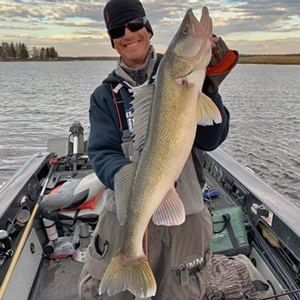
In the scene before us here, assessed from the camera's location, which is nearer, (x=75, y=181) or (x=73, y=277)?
(x=73, y=277)

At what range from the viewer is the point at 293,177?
979 cm

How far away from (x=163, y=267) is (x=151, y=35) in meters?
1.82

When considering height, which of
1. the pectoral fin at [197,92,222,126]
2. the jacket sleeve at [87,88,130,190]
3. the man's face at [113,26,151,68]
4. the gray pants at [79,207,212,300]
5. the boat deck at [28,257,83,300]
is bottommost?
the boat deck at [28,257,83,300]

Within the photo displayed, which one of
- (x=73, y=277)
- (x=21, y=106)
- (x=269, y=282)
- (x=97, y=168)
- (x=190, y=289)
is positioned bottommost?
(x=21, y=106)

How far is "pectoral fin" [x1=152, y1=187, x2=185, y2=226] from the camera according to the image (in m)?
2.02

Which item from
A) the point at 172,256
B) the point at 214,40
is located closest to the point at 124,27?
the point at 214,40

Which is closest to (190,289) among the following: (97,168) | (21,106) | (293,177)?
(97,168)

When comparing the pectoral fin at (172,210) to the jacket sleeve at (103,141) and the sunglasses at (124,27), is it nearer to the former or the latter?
the jacket sleeve at (103,141)

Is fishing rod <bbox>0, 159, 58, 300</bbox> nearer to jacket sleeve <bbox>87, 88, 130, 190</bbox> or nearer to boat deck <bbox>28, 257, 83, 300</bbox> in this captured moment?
boat deck <bbox>28, 257, 83, 300</bbox>

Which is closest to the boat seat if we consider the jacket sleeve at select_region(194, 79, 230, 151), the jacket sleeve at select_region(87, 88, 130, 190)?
the jacket sleeve at select_region(87, 88, 130, 190)

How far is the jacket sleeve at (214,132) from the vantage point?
2.15m

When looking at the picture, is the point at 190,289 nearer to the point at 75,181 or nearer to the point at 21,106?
the point at 75,181

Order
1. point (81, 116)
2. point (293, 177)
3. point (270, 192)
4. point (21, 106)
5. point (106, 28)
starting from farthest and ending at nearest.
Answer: point (21, 106), point (81, 116), point (293, 177), point (270, 192), point (106, 28)

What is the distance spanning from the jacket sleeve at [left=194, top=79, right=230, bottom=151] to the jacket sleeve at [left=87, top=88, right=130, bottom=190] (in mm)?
559
